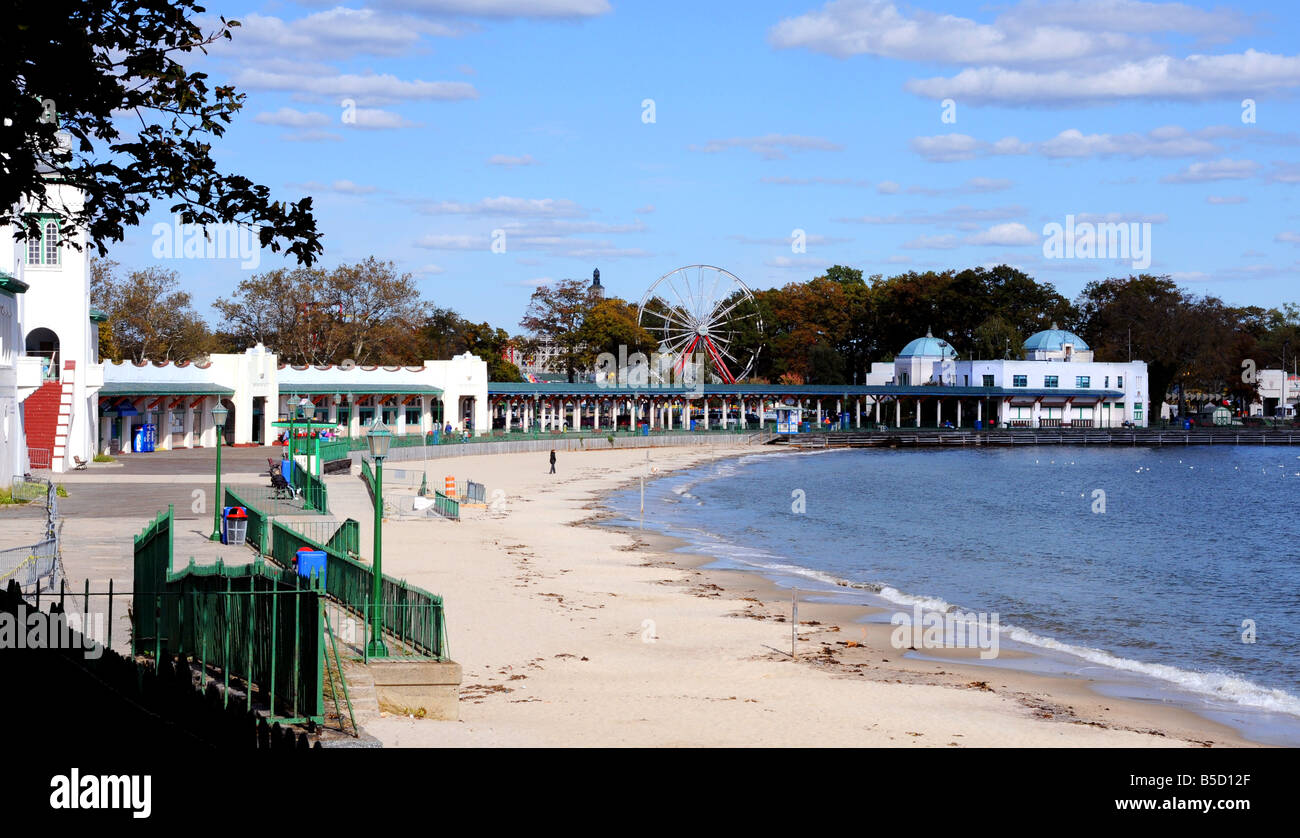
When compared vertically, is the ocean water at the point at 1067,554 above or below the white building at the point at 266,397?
below

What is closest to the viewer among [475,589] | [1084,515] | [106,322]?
[475,589]

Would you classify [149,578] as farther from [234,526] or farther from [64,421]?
[64,421]

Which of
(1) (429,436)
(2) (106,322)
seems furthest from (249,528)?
(2) (106,322)

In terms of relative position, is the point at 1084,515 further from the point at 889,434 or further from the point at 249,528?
the point at 889,434

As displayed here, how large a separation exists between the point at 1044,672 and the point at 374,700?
14.1 m

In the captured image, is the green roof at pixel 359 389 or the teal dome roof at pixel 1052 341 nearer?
the green roof at pixel 359 389

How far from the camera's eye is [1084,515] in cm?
6450

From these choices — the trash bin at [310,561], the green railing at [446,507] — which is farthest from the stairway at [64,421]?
the trash bin at [310,561]

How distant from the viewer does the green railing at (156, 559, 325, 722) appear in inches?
573

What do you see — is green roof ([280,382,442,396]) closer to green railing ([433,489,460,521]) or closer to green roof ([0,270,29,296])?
green roof ([0,270,29,296])

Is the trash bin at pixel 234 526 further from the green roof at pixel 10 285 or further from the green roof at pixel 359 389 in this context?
the green roof at pixel 359 389

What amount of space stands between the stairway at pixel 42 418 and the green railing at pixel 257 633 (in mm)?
40604

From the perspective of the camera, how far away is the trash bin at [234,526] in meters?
31.1
